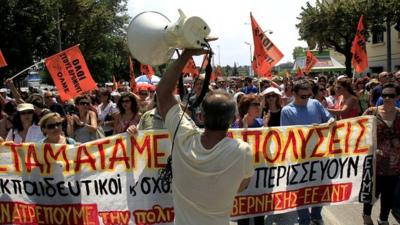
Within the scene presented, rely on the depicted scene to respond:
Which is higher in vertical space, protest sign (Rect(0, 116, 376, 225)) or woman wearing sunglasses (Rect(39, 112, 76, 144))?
woman wearing sunglasses (Rect(39, 112, 76, 144))

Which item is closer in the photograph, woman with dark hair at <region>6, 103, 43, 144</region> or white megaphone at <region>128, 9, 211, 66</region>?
white megaphone at <region>128, 9, 211, 66</region>

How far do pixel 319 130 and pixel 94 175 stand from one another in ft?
7.57

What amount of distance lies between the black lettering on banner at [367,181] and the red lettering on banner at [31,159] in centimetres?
324

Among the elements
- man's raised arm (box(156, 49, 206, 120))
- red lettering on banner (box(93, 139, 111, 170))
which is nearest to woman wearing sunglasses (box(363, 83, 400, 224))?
red lettering on banner (box(93, 139, 111, 170))

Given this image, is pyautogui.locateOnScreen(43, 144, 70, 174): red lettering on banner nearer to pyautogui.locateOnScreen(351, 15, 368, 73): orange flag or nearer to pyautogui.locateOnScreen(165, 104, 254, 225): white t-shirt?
pyautogui.locateOnScreen(165, 104, 254, 225): white t-shirt

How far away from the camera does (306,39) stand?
4462cm

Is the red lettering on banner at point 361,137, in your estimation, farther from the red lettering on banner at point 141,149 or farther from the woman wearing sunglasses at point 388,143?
the red lettering on banner at point 141,149

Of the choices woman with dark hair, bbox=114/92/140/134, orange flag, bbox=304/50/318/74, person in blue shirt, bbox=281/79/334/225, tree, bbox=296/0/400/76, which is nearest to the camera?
person in blue shirt, bbox=281/79/334/225

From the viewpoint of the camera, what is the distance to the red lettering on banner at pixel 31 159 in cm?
521

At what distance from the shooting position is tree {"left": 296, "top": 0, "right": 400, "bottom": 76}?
118 feet

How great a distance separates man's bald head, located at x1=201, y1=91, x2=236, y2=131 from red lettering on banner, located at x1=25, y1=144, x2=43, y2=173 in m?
A: 3.02

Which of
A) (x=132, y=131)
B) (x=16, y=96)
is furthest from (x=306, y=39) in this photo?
(x=132, y=131)

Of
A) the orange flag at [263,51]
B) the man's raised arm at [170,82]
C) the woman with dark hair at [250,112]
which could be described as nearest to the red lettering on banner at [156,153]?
the woman with dark hair at [250,112]

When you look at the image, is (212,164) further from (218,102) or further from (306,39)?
(306,39)
